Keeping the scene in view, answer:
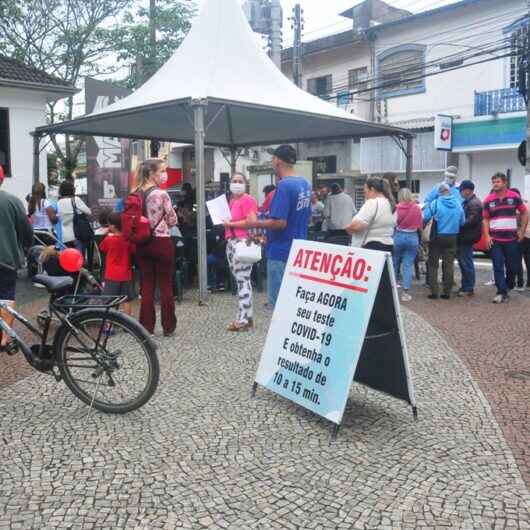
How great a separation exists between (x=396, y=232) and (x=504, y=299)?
1845 mm

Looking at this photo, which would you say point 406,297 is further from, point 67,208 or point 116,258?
point 67,208

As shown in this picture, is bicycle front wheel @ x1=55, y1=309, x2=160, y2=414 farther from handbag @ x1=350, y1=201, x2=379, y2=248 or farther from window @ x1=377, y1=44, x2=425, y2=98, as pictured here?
window @ x1=377, y1=44, x2=425, y2=98

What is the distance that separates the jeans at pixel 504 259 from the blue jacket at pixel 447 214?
60 cm

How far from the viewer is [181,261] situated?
9.44 metres

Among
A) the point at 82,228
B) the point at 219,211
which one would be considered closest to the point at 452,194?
the point at 219,211

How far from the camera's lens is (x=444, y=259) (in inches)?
372

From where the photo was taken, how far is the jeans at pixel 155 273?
21.3ft

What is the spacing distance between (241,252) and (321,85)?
26.2 meters

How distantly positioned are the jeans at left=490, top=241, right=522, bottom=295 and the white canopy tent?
10.1 feet

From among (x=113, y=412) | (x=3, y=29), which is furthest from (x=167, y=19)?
(x=113, y=412)

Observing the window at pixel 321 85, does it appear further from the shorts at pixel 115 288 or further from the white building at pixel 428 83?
the shorts at pixel 115 288

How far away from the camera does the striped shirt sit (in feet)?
29.5

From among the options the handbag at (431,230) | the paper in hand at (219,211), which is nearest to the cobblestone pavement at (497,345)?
the handbag at (431,230)

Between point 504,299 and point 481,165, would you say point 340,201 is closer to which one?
point 504,299
